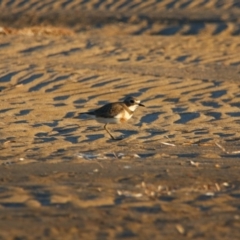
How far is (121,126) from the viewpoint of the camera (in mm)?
12430

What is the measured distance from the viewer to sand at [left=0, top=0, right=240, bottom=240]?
7.36 metres

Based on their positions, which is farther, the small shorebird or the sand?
the small shorebird

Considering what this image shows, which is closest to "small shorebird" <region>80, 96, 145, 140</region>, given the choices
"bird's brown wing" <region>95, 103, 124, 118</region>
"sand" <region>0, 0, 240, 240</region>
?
"bird's brown wing" <region>95, 103, 124, 118</region>

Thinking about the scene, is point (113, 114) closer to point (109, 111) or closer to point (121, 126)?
point (109, 111)

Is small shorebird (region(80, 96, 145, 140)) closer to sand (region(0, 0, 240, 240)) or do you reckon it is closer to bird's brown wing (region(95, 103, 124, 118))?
bird's brown wing (region(95, 103, 124, 118))

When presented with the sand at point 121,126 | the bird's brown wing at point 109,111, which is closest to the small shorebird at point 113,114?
the bird's brown wing at point 109,111

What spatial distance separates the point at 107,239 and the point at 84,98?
26.8 feet

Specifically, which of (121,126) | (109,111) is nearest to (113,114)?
(109,111)

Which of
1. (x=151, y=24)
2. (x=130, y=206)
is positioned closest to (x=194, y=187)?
(x=130, y=206)

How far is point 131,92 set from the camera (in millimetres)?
15422

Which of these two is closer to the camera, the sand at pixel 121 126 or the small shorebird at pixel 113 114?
the sand at pixel 121 126

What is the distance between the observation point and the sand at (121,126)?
7.36 meters

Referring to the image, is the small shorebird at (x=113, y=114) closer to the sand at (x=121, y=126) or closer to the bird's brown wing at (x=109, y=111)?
the bird's brown wing at (x=109, y=111)

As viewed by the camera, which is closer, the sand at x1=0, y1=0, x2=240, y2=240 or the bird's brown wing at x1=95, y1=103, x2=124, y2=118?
the sand at x1=0, y1=0, x2=240, y2=240
